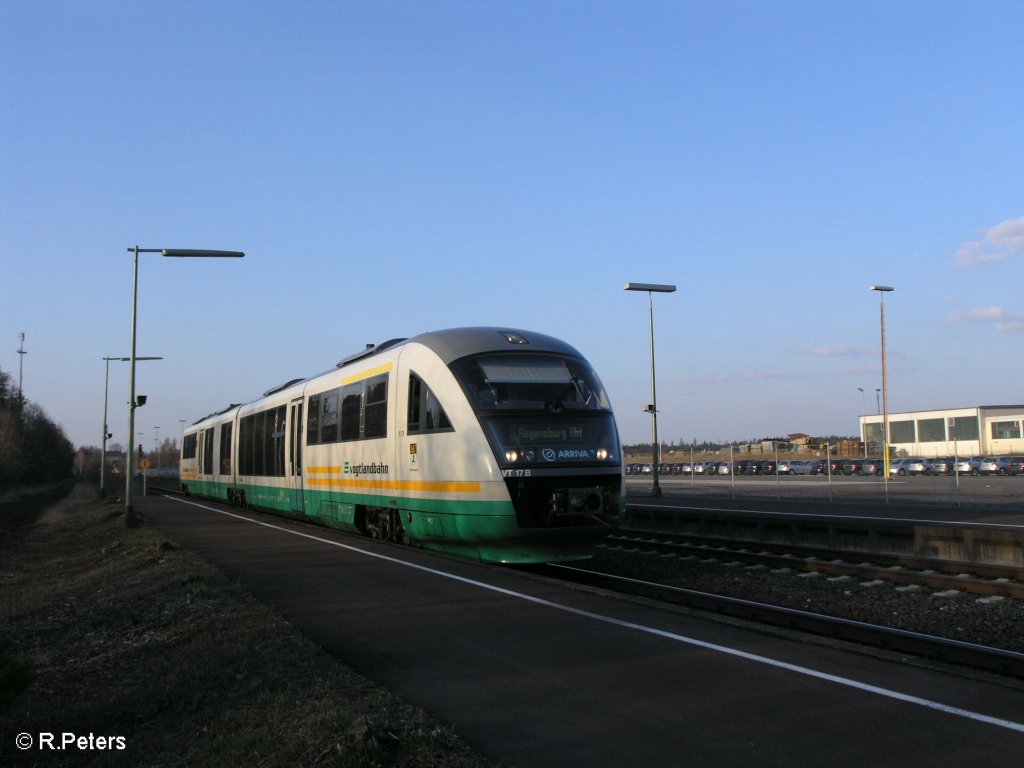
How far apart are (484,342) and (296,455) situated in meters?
9.10

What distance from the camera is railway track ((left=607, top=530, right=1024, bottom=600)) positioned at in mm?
12120

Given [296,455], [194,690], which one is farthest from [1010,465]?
[194,690]

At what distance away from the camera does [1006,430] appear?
69188 mm

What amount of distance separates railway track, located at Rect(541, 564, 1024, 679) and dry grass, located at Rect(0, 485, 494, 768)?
493 centimetres

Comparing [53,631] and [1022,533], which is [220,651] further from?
[1022,533]

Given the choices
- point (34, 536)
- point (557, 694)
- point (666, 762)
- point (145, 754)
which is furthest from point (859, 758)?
point (34, 536)

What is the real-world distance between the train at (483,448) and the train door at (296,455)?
3695mm

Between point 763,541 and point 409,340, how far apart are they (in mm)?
8941

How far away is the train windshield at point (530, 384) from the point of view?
12898 mm

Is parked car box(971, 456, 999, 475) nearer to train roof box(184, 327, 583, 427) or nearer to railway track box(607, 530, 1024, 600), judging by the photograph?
railway track box(607, 530, 1024, 600)

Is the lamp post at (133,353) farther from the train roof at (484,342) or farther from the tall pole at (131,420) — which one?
the train roof at (484,342)

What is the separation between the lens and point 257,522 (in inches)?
948

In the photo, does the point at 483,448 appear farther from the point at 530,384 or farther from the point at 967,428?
the point at 967,428

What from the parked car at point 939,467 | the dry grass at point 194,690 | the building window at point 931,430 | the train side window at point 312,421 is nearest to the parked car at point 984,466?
the parked car at point 939,467
